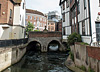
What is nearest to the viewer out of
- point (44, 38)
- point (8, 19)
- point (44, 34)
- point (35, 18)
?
point (8, 19)

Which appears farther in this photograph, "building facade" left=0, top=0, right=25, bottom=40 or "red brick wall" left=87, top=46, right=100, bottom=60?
"building facade" left=0, top=0, right=25, bottom=40

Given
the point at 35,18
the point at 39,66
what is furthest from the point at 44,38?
the point at 35,18

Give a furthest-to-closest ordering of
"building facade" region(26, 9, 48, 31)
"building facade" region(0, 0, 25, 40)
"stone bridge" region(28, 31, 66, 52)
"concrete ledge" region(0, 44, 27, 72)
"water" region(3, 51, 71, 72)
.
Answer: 1. "building facade" region(26, 9, 48, 31)
2. "stone bridge" region(28, 31, 66, 52)
3. "building facade" region(0, 0, 25, 40)
4. "water" region(3, 51, 71, 72)
5. "concrete ledge" region(0, 44, 27, 72)

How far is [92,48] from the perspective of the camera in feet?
24.8

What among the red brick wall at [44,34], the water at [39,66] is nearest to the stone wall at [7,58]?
the water at [39,66]

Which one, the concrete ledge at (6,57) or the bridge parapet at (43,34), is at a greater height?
the bridge parapet at (43,34)

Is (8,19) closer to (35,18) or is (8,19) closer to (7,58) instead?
(7,58)

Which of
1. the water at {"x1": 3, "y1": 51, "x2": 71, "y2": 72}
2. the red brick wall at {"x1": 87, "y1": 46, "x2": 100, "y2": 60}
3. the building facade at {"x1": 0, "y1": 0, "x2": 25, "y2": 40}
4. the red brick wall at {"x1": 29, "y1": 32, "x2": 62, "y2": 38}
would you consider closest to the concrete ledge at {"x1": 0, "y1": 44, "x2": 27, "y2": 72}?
the water at {"x1": 3, "y1": 51, "x2": 71, "y2": 72}

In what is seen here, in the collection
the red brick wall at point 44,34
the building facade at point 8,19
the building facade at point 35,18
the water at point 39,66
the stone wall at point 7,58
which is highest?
the building facade at point 35,18

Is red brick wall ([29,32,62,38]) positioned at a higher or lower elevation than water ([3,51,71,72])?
higher

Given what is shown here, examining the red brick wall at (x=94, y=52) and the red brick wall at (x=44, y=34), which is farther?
the red brick wall at (x=44, y=34)

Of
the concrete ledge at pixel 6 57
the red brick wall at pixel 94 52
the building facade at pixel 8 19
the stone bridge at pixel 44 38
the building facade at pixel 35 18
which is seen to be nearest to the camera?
the red brick wall at pixel 94 52

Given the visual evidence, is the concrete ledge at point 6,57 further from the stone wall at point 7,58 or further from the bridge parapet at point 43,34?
the bridge parapet at point 43,34

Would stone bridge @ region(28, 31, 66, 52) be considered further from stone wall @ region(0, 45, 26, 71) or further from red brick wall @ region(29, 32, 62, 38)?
stone wall @ region(0, 45, 26, 71)
